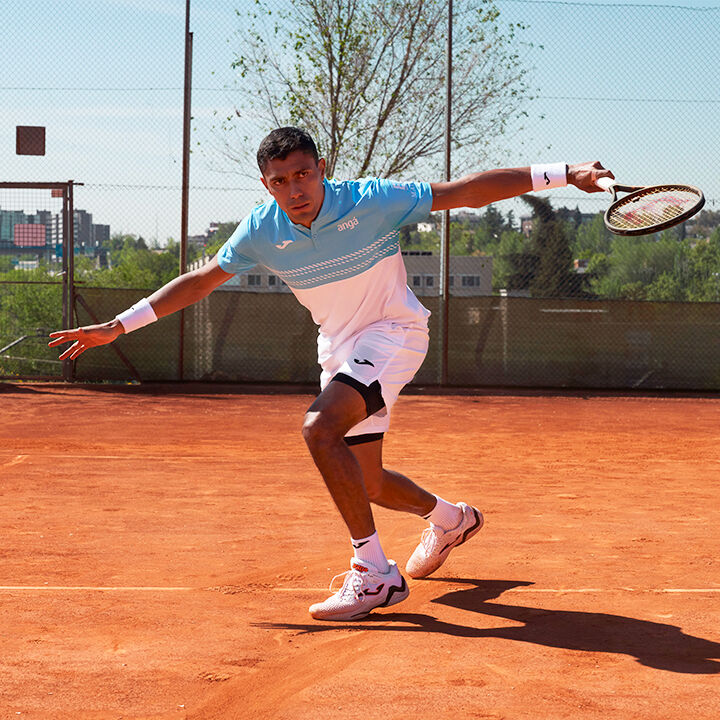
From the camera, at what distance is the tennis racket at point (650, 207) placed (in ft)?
13.0

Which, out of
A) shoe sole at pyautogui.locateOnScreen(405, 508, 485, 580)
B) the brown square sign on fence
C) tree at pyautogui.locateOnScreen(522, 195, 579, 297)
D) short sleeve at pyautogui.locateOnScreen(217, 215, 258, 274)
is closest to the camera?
short sleeve at pyautogui.locateOnScreen(217, 215, 258, 274)

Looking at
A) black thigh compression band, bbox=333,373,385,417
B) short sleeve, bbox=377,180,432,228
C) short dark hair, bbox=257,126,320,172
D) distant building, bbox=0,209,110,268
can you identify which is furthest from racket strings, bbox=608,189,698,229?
distant building, bbox=0,209,110,268

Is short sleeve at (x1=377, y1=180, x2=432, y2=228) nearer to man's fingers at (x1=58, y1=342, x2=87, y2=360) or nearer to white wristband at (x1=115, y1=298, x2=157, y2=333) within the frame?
white wristband at (x1=115, y1=298, x2=157, y2=333)

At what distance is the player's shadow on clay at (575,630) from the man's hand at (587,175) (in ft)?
5.09

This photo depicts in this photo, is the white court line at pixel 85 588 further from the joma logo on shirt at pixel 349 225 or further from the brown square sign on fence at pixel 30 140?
the brown square sign on fence at pixel 30 140

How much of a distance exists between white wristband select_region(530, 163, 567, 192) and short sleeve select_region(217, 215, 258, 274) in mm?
1139

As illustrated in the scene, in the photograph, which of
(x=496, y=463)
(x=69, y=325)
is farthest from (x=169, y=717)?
(x=69, y=325)

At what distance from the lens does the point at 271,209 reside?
4.07 m

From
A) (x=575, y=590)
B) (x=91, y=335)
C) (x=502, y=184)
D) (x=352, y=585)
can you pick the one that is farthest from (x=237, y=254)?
(x=575, y=590)

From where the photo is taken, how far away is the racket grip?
3.60 m

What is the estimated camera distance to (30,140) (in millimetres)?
13766

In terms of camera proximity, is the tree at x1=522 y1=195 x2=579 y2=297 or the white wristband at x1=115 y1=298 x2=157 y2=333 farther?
the tree at x1=522 y1=195 x2=579 y2=297

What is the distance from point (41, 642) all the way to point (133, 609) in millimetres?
471

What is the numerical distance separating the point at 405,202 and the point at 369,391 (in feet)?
2.42
